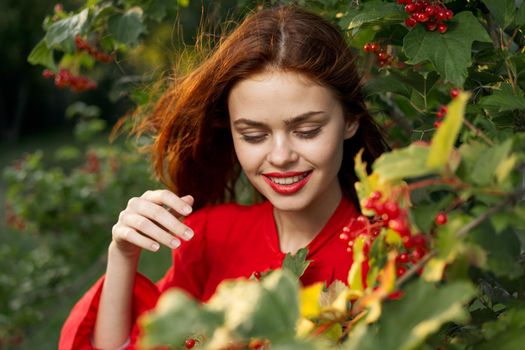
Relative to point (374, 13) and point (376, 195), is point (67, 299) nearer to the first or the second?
point (374, 13)

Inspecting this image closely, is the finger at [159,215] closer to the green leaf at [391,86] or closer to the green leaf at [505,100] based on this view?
the green leaf at [391,86]

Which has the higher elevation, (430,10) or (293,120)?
(430,10)

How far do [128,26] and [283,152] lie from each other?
2.91ft

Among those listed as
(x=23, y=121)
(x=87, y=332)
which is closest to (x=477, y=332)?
(x=87, y=332)

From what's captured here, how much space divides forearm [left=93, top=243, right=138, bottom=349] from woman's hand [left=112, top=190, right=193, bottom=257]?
18 cm

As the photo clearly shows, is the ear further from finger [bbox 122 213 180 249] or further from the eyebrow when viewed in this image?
finger [bbox 122 213 180 249]

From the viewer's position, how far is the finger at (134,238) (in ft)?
5.91

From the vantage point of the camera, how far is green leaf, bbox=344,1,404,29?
1.57 metres

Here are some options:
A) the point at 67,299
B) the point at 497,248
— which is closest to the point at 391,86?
the point at 497,248

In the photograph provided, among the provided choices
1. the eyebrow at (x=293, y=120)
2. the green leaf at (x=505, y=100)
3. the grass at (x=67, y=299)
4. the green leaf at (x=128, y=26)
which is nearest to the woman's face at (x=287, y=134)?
the eyebrow at (x=293, y=120)

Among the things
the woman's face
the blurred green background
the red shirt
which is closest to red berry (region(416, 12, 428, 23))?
the woman's face

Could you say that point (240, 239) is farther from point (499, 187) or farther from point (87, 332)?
point (499, 187)

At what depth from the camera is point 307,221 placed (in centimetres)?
213

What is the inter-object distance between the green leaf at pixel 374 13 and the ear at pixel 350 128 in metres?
0.42
